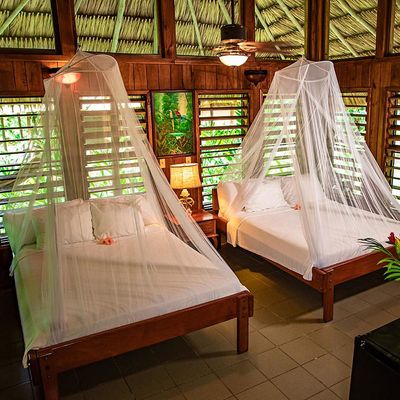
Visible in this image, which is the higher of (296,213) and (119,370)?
(296,213)

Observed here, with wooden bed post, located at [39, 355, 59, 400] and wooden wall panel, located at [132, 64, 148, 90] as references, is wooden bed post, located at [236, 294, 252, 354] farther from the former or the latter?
wooden wall panel, located at [132, 64, 148, 90]

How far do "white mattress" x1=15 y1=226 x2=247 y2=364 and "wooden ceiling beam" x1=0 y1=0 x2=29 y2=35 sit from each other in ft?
7.88

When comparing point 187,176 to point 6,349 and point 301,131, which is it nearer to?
point 301,131

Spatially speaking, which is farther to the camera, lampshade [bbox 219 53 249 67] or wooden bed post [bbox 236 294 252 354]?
lampshade [bbox 219 53 249 67]

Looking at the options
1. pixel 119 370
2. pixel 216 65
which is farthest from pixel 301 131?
pixel 119 370

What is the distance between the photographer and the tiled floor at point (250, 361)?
2.96m

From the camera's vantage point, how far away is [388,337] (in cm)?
238

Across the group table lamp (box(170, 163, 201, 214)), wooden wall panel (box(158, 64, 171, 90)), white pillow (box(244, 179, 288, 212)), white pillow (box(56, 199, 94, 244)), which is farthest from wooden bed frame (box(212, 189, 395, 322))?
wooden wall panel (box(158, 64, 171, 90))

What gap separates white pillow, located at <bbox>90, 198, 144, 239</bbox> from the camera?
4.15 meters

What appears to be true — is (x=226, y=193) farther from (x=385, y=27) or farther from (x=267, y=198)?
(x=385, y=27)

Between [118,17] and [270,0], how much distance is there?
6.96 feet

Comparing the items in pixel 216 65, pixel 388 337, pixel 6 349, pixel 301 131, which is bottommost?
pixel 6 349

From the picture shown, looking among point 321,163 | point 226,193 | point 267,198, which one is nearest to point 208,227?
point 226,193

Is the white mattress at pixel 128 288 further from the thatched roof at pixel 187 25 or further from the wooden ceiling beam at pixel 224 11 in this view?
the wooden ceiling beam at pixel 224 11
